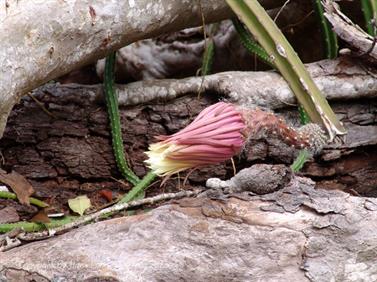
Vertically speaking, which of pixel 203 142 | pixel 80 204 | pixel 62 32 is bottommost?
pixel 80 204

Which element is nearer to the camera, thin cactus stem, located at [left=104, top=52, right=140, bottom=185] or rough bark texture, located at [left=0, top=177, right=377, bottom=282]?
rough bark texture, located at [left=0, top=177, right=377, bottom=282]

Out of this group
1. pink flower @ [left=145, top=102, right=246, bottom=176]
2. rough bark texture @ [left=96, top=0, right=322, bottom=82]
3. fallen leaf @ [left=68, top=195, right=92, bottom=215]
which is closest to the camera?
pink flower @ [left=145, top=102, right=246, bottom=176]

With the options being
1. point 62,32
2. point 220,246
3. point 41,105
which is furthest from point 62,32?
point 220,246

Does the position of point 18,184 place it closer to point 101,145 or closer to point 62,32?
point 101,145

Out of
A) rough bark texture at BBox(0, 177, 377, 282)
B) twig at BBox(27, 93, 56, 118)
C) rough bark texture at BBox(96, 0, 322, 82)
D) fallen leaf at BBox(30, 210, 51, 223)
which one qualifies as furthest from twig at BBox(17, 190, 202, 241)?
rough bark texture at BBox(96, 0, 322, 82)

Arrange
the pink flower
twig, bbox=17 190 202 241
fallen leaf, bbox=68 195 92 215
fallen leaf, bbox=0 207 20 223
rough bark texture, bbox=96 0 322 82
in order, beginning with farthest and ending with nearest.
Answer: rough bark texture, bbox=96 0 322 82 → fallen leaf, bbox=68 195 92 215 → fallen leaf, bbox=0 207 20 223 → twig, bbox=17 190 202 241 → the pink flower

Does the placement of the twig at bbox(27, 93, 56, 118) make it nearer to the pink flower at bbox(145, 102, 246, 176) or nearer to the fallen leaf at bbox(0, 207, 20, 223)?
the fallen leaf at bbox(0, 207, 20, 223)

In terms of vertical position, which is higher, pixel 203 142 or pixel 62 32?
pixel 62 32
